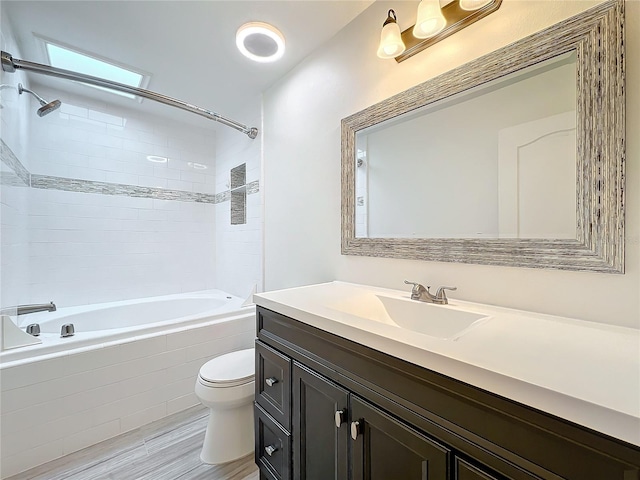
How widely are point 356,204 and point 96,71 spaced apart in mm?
2322

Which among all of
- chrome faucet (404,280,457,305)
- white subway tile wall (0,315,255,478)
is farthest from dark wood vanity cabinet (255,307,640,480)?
white subway tile wall (0,315,255,478)

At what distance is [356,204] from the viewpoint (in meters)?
1.54

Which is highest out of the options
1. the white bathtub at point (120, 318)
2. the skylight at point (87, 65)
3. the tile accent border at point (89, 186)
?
the skylight at point (87, 65)

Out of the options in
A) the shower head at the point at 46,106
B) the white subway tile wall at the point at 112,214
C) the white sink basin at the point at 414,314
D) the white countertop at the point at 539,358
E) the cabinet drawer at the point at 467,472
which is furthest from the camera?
the white subway tile wall at the point at 112,214

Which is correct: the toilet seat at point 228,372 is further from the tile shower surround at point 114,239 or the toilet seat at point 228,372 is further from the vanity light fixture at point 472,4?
the vanity light fixture at point 472,4

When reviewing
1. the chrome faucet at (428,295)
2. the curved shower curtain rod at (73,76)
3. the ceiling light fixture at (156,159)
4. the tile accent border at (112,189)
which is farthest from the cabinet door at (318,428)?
the ceiling light fixture at (156,159)

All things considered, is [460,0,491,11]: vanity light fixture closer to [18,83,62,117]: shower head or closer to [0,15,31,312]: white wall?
[0,15,31,312]: white wall

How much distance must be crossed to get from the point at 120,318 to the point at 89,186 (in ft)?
4.19

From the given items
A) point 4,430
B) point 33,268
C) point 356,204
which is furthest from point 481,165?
point 33,268

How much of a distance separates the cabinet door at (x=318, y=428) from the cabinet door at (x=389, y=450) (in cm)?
5

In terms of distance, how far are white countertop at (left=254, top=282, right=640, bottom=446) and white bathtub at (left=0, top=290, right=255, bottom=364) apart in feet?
4.61

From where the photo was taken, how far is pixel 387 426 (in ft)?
2.36

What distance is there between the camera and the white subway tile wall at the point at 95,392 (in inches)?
53.7

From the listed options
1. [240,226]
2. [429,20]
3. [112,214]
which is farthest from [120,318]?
[429,20]
